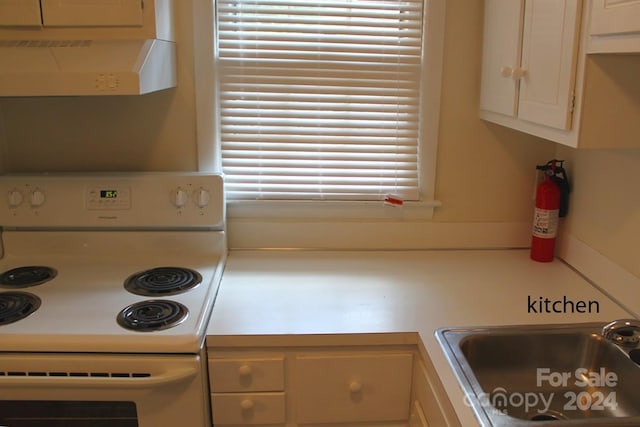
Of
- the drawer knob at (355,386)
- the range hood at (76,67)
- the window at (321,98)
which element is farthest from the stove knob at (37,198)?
the drawer knob at (355,386)

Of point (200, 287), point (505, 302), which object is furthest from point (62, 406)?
point (505, 302)

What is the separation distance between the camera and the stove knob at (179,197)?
75.4 inches

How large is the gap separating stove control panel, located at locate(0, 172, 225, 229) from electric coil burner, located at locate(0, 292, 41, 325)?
0.35m

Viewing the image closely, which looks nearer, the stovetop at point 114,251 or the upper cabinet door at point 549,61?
the upper cabinet door at point 549,61

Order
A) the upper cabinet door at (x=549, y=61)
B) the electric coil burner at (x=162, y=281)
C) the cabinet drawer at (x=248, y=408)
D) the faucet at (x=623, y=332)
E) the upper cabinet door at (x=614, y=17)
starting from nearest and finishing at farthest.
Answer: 1. the upper cabinet door at (x=614, y=17)
2. the upper cabinet door at (x=549, y=61)
3. the faucet at (x=623, y=332)
4. the cabinet drawer at (x=248, y=408)
5. the electric coil burner at (x=162, y=281)

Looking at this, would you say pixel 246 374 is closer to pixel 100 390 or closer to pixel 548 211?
pixel 100 390

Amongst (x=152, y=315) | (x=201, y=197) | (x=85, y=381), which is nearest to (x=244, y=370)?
(x=152, y=315)

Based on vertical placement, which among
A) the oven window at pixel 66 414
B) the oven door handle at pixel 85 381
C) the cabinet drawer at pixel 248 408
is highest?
the oven door handle at pixel 85 381

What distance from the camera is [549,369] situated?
1566 millimetres

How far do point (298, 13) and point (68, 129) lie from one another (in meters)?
0.89

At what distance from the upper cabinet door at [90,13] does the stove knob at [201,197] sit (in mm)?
567

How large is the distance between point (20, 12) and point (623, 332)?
186 centimetres

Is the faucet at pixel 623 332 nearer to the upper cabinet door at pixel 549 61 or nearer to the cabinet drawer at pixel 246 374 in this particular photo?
the upper cabinet door at pixel 549 61

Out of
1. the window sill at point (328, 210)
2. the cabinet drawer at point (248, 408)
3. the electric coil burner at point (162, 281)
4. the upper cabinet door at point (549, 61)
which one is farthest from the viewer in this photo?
the window sill at point (328, 210)
